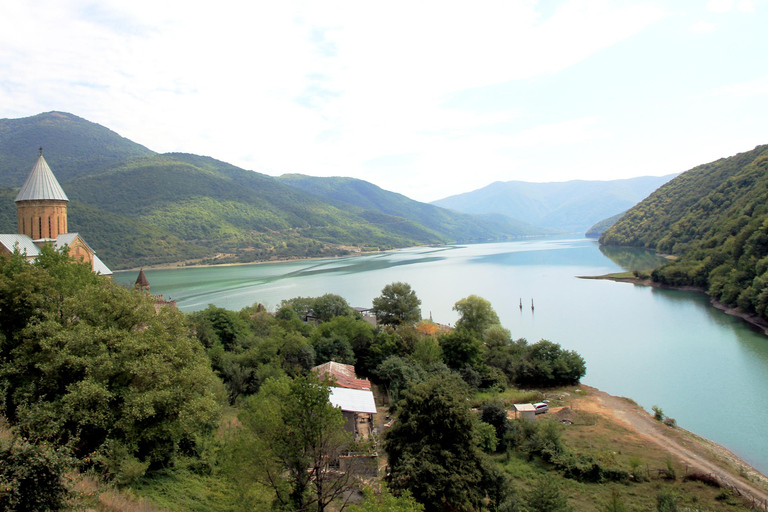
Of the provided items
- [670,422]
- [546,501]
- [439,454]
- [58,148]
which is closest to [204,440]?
[439,454]

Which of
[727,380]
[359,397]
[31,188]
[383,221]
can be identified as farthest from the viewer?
[383,221]

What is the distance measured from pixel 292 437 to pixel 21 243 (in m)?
23.6

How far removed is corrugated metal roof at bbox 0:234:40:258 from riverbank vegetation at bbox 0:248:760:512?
1273 cm

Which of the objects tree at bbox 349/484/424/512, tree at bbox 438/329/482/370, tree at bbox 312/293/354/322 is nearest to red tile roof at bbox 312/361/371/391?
tree at bbox 438/329/482/370

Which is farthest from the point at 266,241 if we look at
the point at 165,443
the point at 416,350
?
the point at 165,443

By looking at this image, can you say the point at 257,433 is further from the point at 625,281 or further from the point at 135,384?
the point at 625,281

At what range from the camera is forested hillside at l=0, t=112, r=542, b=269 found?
9088 centimetres

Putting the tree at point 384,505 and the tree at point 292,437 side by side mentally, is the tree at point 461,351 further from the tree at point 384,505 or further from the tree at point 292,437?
the tree at point 384,505

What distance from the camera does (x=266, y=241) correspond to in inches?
4675

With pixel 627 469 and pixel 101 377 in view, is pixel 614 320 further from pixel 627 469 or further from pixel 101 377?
pixel 101 377

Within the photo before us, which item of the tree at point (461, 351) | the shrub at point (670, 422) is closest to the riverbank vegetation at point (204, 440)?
the shrub at point (670, 422)

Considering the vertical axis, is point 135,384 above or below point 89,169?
below

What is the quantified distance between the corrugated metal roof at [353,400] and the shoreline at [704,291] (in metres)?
28.5

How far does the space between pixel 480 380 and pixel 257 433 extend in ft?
50.9
